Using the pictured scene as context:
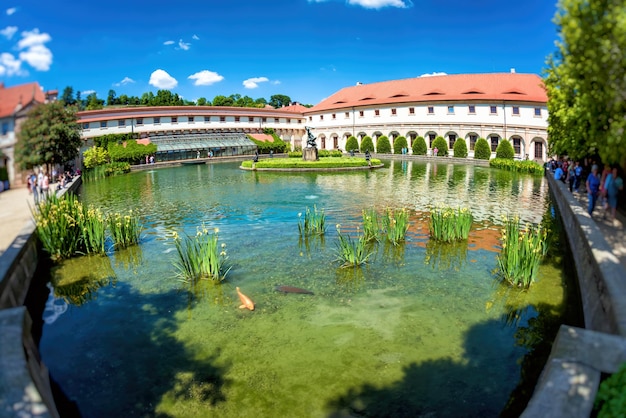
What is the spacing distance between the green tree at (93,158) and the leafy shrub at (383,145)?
33.4m

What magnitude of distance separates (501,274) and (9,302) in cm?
1104

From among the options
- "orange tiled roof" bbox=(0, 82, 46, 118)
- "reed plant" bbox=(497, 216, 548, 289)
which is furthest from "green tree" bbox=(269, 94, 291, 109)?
"reed plant" bbox=(497, 216, 548, 289)

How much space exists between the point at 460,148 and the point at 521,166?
45.2ft

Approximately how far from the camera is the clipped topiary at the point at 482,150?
152 feet

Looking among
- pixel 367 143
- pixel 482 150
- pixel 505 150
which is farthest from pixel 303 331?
pixel 367 143

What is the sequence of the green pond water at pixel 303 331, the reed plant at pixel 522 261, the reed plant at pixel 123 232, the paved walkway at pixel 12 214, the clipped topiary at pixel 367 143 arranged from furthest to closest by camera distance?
the clipped topiary at pixel 367 143 → the reed plant at pixel 123 232 → the paved walkway at pixel 12 214 → the reed plant at pixel 522 261 → the green pond water at pixel 303 331

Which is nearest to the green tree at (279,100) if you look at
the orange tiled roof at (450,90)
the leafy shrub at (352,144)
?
the orange tiled roof at (450,90)

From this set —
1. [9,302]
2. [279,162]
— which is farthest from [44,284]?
[279,162]

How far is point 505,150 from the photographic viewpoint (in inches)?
1741

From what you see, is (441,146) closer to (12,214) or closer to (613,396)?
(12,214)

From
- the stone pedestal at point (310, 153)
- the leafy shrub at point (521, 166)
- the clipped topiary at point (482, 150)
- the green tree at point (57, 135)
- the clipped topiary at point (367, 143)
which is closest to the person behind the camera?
the green tree at point (57, 135)

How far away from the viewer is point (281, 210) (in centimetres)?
1894

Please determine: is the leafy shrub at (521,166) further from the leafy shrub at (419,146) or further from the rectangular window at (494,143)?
the leafy shrub at (419,146)

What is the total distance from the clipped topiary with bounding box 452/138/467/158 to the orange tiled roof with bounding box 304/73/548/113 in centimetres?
534
